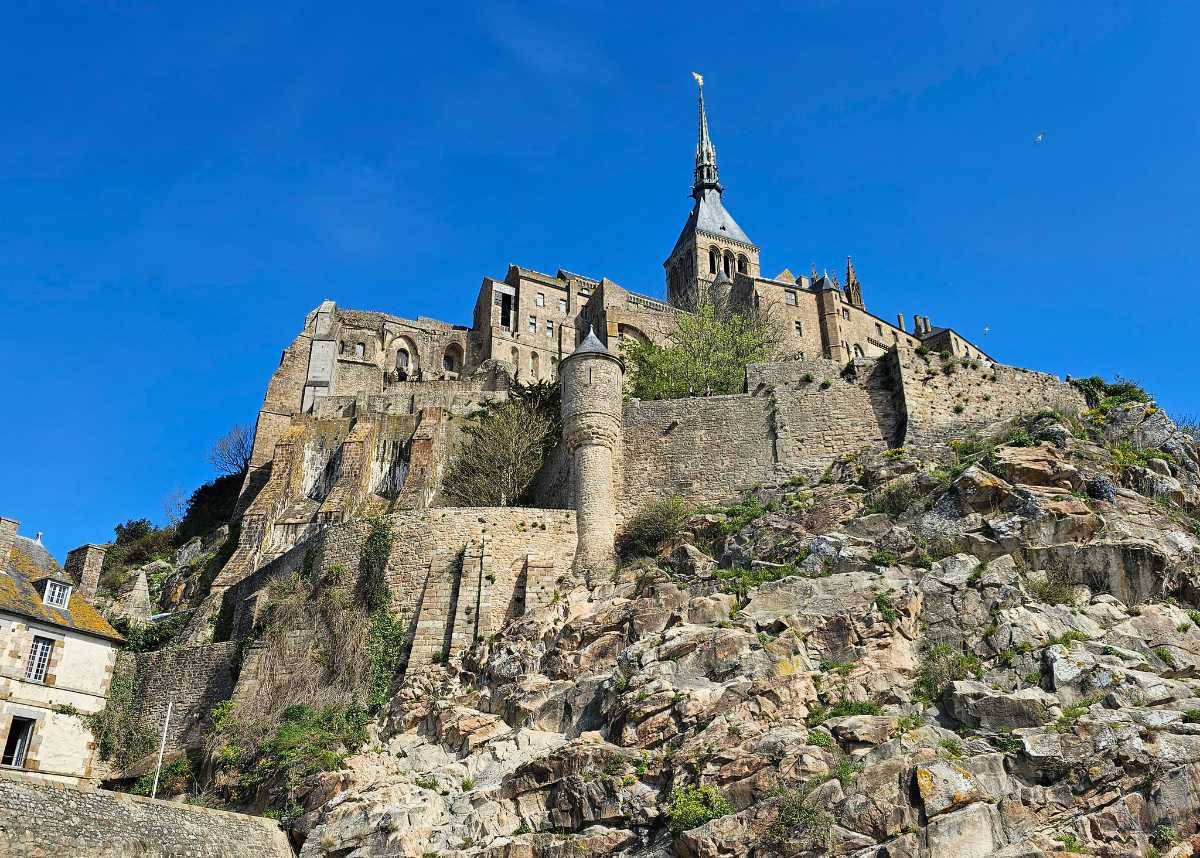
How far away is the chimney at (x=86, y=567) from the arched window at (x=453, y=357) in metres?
27.7

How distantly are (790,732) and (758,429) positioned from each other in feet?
45.6

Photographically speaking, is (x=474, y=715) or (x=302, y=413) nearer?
(x=474, y=715)

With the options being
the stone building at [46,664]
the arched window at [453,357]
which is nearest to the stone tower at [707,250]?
the arched window at [453,357]

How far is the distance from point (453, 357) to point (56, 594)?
33.3 metres

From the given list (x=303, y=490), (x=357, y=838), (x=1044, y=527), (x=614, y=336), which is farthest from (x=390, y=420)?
(x=1044, y=527)

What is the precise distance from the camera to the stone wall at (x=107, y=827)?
17672 mm

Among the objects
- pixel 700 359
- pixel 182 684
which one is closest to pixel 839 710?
pixel 182 684

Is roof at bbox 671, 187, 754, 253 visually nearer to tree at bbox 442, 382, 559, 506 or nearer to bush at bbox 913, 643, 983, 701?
tree at bbox 442, 382, 559, 506

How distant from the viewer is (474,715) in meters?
25.1

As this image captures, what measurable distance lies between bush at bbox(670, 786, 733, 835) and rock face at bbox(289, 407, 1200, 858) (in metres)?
0.04

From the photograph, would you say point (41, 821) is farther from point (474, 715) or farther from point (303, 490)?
point (303, 490)

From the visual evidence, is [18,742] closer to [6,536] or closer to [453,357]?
[6,536]

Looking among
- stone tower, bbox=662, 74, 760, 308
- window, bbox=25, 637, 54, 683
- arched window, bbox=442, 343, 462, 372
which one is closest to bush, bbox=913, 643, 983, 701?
window, bbox=25, 637, 54, 683

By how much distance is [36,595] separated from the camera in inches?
1145
